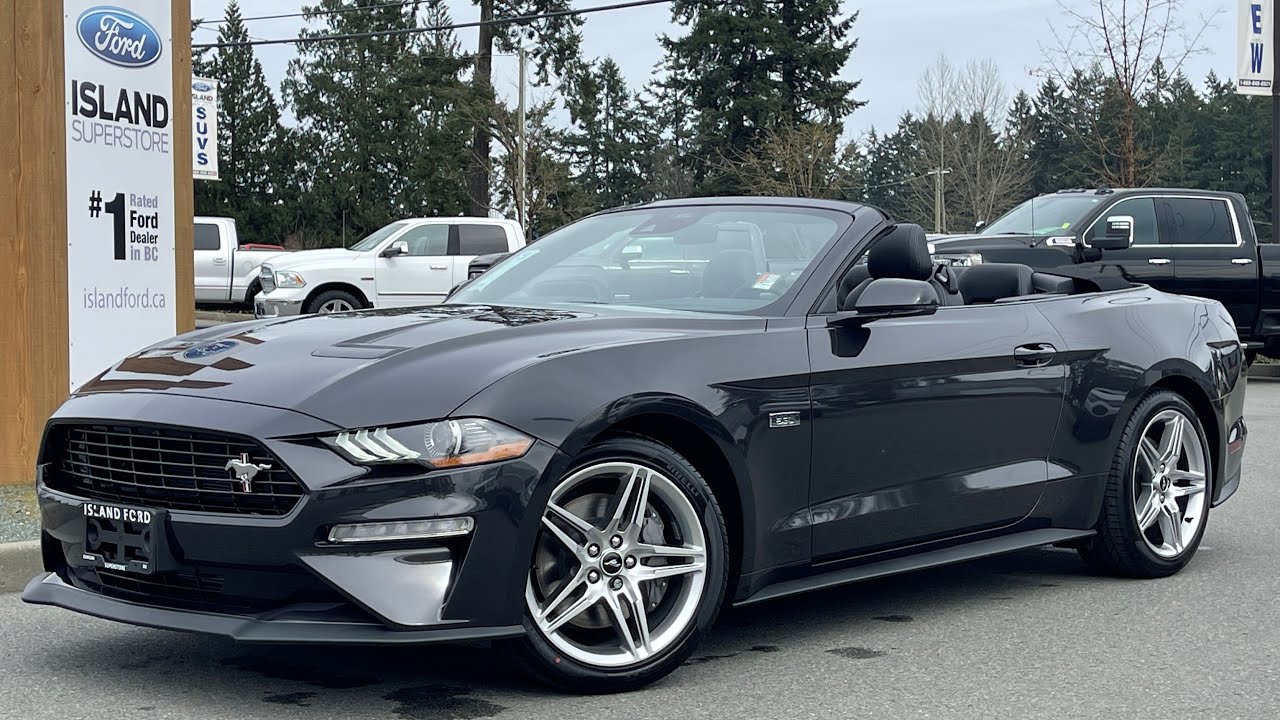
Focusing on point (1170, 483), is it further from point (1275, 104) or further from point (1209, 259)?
point (1275, 104)

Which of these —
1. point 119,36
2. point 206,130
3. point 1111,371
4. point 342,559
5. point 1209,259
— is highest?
point 206,130

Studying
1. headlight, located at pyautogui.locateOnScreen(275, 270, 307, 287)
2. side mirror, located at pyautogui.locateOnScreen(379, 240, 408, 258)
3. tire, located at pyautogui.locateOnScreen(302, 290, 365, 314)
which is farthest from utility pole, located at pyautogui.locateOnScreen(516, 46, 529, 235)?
headlight, located at pyautogui.locateOnScreen(275, 270, 307, 287)

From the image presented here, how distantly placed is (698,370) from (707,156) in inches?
2198

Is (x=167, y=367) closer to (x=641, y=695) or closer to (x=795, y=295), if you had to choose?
(x=641, y=695)

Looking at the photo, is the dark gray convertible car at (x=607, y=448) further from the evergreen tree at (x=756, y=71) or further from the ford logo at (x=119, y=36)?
the evergreen tree at (x=756, y=71)

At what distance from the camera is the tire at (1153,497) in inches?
234

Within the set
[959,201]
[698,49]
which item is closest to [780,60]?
[698,49]

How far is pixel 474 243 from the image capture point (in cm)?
2256

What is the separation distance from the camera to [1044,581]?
6.14m

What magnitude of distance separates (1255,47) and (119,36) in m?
16.5

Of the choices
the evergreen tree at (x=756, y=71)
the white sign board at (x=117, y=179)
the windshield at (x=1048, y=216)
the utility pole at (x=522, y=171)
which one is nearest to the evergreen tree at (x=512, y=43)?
the utility pole at (x=522, y=171)

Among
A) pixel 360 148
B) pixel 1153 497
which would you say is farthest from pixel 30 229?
pixel 360 148

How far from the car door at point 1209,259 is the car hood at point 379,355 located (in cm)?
1275

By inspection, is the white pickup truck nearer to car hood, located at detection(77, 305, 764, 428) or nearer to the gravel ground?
the gravel ground
